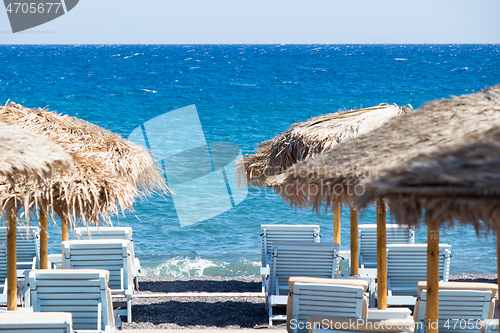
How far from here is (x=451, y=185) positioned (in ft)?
5.27

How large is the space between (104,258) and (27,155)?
2.48 meters

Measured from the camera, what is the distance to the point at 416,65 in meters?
56.4

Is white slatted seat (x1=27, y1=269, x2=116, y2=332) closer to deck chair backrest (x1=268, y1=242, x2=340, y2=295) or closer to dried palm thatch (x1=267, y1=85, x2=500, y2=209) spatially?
deck chair backrest (x1=268, y1=242, x2=340, y2=295)

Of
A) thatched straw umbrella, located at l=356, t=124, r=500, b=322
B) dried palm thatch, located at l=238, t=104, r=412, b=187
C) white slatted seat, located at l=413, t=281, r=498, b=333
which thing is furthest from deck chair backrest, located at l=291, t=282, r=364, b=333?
thatched straw umbrella, located at l=356, t=124, r=500, b=322

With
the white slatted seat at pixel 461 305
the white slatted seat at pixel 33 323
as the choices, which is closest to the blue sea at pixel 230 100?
the white slatted seat at pixel 461 305

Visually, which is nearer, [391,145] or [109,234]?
[391,145]

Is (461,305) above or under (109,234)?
under

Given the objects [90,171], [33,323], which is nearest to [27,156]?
[33,323]

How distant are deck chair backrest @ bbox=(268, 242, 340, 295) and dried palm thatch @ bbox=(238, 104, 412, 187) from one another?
2.85 feet

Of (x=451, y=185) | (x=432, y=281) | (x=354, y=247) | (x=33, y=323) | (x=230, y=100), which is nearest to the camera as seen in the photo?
(x=451, y=185)

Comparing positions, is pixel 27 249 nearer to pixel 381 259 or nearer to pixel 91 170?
pixel 91 170

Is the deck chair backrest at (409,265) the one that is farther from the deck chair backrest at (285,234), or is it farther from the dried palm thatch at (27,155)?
the dried palm thatch at (27,155)

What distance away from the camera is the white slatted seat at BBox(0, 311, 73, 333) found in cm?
308

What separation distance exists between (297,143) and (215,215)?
8576mm
